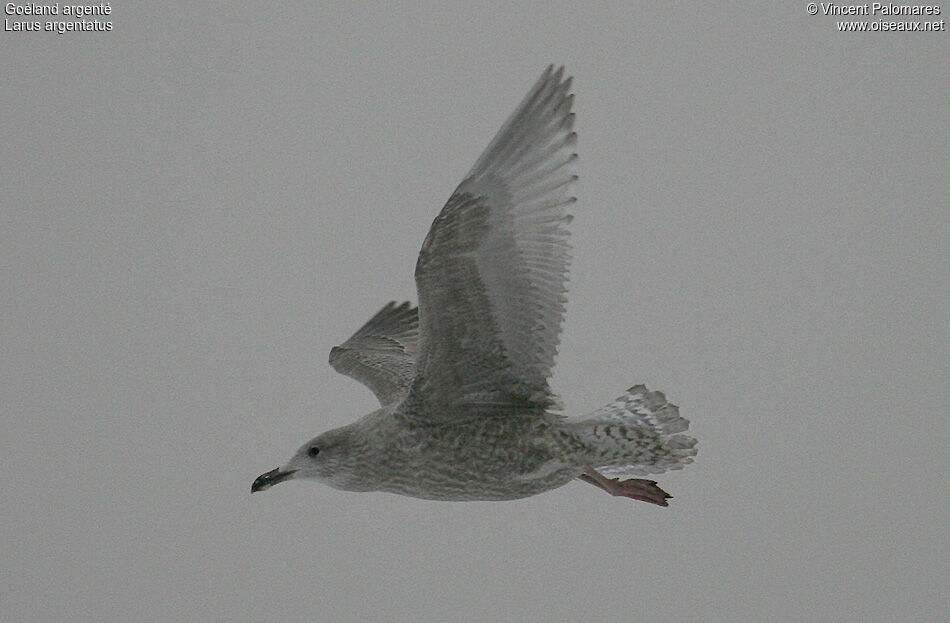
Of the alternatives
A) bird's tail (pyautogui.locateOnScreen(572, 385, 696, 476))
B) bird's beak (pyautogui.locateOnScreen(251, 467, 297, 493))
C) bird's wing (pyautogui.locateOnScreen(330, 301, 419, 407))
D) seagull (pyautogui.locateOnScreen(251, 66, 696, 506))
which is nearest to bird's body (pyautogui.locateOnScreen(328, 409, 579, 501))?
seagull (pyautogui.locateOnScreen(251, 66, 696, 506))

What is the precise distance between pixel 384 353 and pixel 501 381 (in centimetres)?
133

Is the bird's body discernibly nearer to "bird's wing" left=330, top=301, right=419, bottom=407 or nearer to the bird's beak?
the bird's beak

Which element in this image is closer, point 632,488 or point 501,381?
point 501,381

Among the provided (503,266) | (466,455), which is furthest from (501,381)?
(503,266)

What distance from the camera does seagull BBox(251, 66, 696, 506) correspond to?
3447mm

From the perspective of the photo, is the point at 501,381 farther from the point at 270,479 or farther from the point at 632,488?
the point at 270,479

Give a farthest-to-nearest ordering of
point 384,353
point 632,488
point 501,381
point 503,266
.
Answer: point 384,353 → point 632,488 → point 501,381 → point 503,266

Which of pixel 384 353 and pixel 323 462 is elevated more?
pixel 384 353

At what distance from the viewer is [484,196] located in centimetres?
346

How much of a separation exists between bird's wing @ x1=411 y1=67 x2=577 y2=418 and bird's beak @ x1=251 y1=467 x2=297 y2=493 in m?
0.55

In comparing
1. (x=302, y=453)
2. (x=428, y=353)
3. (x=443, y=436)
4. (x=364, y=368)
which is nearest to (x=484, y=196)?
(x=428, y=353)

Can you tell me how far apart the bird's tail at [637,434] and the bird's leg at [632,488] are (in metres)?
0.19

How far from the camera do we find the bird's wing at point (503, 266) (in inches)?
134

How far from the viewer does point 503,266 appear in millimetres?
3541
